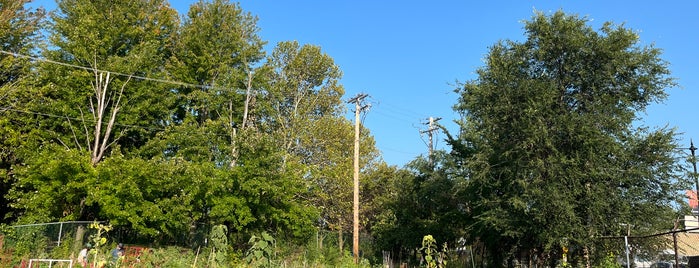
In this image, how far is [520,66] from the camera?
2002 centimetres

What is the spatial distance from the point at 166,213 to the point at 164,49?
1388 centimetres

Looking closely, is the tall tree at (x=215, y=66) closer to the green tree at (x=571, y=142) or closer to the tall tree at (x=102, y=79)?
the tall tree at (x=102, y=79)

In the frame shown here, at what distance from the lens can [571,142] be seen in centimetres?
1788

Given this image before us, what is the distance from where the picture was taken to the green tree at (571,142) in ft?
56.8

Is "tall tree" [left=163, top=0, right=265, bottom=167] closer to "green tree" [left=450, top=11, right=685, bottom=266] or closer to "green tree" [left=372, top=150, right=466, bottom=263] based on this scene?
"green tree" [left=372, top=150, right=466, bottom=263]

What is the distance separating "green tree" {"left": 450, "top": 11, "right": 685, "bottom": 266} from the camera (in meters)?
17.3

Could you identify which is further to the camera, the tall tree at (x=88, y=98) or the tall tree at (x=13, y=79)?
the tall tree at (x=13, y=79)

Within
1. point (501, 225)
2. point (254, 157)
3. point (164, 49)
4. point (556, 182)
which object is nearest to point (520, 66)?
point (556, 182)

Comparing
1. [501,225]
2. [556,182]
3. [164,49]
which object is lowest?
[501,225]

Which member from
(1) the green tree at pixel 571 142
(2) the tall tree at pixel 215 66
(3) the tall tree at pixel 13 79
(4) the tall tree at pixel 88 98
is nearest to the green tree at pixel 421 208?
(1) the green tree at pixel 571 142

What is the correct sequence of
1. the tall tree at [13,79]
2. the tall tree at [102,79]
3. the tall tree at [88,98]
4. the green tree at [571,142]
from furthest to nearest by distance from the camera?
1. the tall tree at [102,79]
2. the tall tree at [13,79]
3. the tall tree at [88,98]
4. the green tree at [571,142]

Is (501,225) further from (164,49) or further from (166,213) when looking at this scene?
(164,49)

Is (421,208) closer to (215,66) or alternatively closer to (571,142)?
(571,142)

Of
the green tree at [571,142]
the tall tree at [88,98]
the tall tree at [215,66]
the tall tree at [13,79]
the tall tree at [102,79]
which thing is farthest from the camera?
the tall tree at [215,66]
